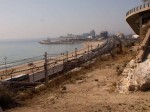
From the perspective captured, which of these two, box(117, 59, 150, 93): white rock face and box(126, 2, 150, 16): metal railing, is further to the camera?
box(126, 2, 150, 16): metal railing

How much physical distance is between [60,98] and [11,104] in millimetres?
2001

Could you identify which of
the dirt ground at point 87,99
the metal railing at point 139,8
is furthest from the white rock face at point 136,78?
the metal railing at point 139,8

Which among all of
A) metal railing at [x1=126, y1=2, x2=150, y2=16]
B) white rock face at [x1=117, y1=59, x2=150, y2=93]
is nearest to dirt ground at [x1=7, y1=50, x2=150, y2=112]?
white rock face at [x1=117, y1=59, x2=150, y2=93]

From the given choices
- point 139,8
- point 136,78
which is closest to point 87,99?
→ point 136,78

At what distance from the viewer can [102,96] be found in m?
12.6

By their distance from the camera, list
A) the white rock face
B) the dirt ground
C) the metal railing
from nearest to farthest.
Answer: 1. the dirt ground
2. the white rock face
3. the metal railing

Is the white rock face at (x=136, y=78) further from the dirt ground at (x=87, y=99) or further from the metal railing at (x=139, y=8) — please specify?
the metal railing at (x=139, y=8)

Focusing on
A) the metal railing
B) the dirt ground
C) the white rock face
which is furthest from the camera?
the metal railing

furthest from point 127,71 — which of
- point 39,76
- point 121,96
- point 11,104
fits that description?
point 39,76

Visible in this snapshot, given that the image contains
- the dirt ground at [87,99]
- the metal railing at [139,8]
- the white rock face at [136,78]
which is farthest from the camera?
the metal railing at [139,8]

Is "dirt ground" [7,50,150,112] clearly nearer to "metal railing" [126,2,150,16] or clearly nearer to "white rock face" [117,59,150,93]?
"white rock face" [117,59,150,93]

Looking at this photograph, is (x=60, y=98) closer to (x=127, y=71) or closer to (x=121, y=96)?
(x=121, y=96)

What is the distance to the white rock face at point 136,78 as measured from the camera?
12.9 metres

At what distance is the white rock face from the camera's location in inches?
508
